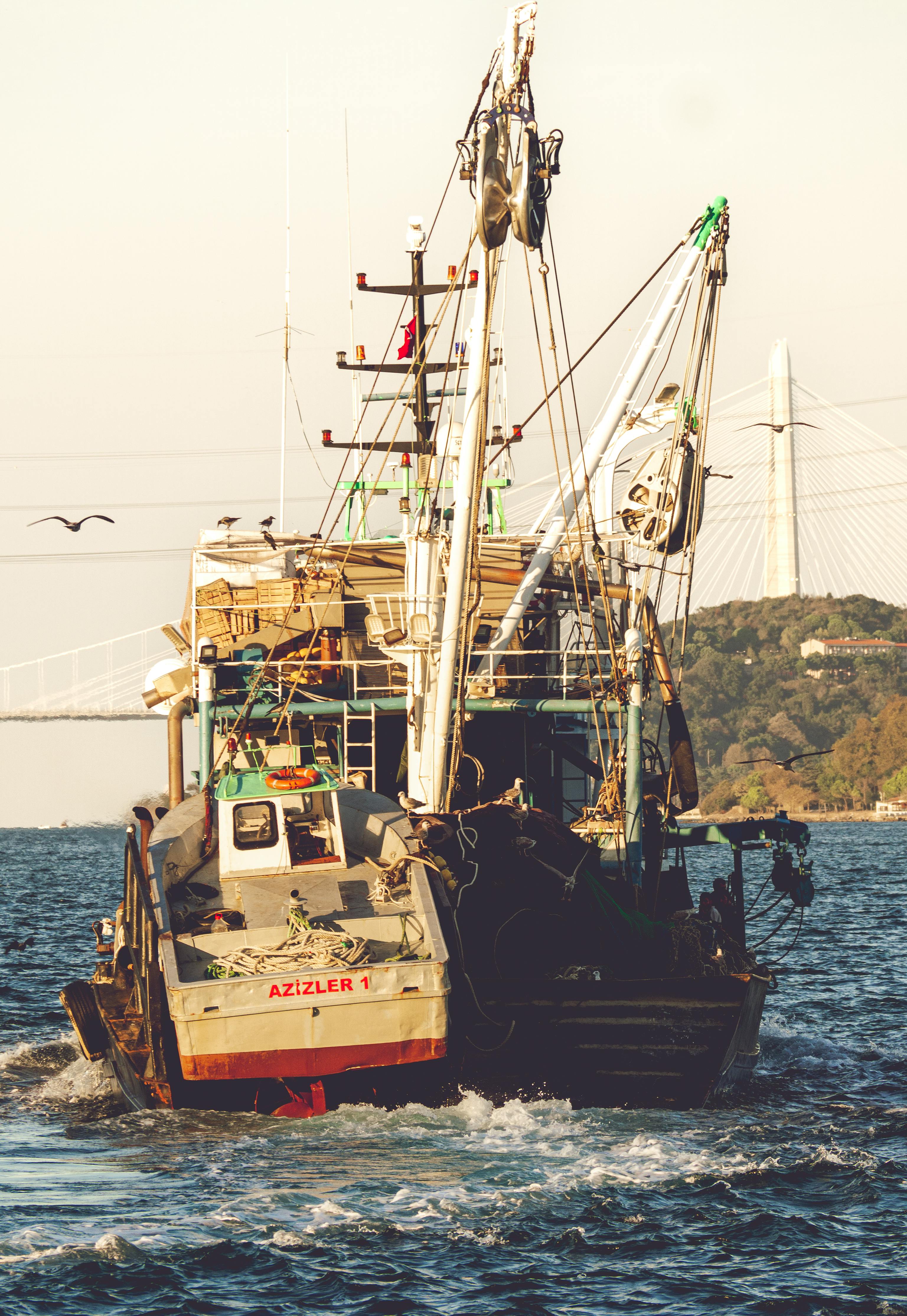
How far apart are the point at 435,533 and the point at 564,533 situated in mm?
4293

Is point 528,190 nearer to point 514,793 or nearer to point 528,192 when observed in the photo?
point 528,192

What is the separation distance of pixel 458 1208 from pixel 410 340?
2440cm

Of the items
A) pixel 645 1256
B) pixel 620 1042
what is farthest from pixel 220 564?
pixel 645 1256

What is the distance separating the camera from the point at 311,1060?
18.5 metres

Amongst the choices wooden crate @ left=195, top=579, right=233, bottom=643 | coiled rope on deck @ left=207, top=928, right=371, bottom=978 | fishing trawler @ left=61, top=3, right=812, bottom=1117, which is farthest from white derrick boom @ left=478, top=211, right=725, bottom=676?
coiled rope on deck @ left=207, top=928, right=371, bottom=978

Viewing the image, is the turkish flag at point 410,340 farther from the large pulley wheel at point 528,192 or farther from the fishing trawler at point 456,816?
the large pulley wheel at point 528,192

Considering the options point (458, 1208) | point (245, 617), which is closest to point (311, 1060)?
point (458, 1208)

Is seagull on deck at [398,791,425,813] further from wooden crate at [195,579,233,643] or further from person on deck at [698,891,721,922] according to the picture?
wooden crate at [195,579,233,643]

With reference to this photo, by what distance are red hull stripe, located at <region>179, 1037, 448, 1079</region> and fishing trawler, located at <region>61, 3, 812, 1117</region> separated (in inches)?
1.2

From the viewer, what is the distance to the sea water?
14.1 m

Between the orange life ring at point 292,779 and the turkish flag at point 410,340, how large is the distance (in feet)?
53.5

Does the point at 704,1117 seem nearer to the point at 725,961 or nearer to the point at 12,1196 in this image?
the point at 725,961

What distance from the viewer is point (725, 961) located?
80.8ft

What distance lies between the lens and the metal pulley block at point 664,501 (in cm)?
2833
